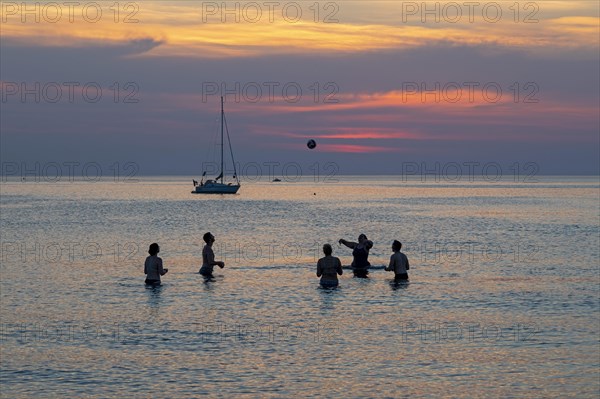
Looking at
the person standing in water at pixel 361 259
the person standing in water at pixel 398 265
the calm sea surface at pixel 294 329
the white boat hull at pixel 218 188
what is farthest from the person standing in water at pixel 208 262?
the white boat hull at pixel 218 188

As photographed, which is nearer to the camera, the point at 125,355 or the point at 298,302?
the point at 125,355

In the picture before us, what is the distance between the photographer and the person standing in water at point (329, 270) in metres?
31.8

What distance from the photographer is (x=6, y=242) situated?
6144cm

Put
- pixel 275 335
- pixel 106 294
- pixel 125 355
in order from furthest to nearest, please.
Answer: pixel 106 294, pixel 275 335, pixel 125 355

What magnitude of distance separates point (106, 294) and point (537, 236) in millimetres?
49478

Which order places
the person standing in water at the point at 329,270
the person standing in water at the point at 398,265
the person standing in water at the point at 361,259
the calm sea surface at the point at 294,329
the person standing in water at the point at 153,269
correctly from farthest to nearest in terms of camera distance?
1. the person standing in water at the point at 361,259
2. the person standing in water at the point at 398,265
3. the person standing in water at the point at 153,269
4. the person standing in water at the point at 329,270
5. the calm sea surface at the point at 294,329

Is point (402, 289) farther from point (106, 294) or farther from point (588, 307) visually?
point (106, 294)

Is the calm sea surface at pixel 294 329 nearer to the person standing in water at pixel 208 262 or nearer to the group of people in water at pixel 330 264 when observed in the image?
the group of people in water at pixel 330 264

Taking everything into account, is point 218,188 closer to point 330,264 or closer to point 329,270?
point 329,270

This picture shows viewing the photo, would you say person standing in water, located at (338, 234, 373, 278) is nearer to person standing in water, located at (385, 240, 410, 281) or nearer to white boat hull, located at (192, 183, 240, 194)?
person standing in water, located at (385, 240, 410, 281)

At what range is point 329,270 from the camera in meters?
32.0

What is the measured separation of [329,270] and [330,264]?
Result: 0.31 metres

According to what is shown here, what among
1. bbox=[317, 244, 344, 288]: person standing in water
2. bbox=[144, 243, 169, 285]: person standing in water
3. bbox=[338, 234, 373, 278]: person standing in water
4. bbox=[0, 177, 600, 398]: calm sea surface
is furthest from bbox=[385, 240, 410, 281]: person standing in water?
bbox=[144, 243, 169, 285]: person standing in water

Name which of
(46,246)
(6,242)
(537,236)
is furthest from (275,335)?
(537,236)
